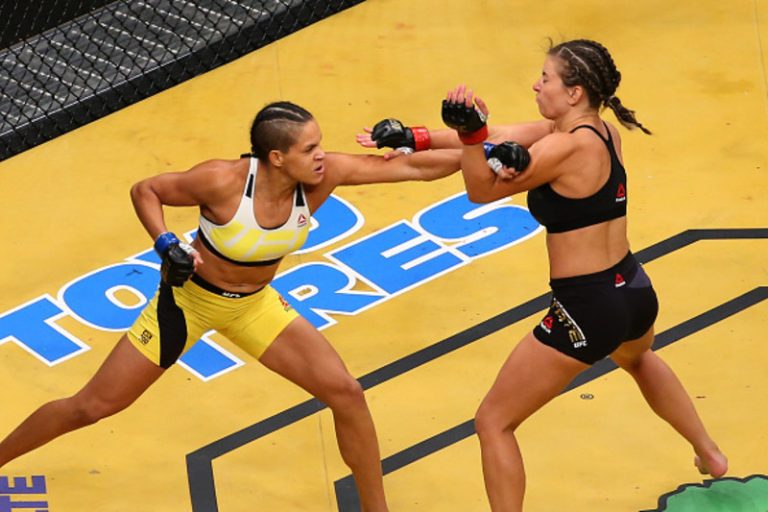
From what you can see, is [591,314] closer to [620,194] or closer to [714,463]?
[620,194]

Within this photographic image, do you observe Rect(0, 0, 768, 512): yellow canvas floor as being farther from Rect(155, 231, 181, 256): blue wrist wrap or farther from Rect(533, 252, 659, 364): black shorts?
Rect(155, 231, 181, 256): blue wrist wrap

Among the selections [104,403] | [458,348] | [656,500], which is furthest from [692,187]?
[104,403]

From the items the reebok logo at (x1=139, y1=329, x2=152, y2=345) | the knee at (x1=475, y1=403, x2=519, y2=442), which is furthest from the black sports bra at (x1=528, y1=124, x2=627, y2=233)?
the reebok logo at (x1=139, y1=329, x2=152, y2=345)

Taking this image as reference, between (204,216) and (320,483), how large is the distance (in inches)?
54.2

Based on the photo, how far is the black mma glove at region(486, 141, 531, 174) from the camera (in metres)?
5.55

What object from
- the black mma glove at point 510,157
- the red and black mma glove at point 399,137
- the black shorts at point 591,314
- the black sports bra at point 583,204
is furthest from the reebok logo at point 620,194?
the red and black mma glove at point 399,137

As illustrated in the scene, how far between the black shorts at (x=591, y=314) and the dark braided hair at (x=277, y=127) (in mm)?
→ 1092

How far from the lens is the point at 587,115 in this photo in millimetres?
5770

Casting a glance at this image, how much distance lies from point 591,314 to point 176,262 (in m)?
1.48

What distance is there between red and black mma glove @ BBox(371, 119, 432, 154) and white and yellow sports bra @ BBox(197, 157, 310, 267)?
0.36 m

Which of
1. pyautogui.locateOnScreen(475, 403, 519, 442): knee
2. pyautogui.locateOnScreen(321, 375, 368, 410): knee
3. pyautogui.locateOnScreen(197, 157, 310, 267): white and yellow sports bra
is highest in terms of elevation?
pyautogui.locateOnScreen(197, 157, 310, 267): white and yellow sports bra

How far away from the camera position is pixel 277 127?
5.88 m

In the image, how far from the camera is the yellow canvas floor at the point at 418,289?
679cm

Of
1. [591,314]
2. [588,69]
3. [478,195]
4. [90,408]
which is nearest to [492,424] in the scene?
[591,314]
